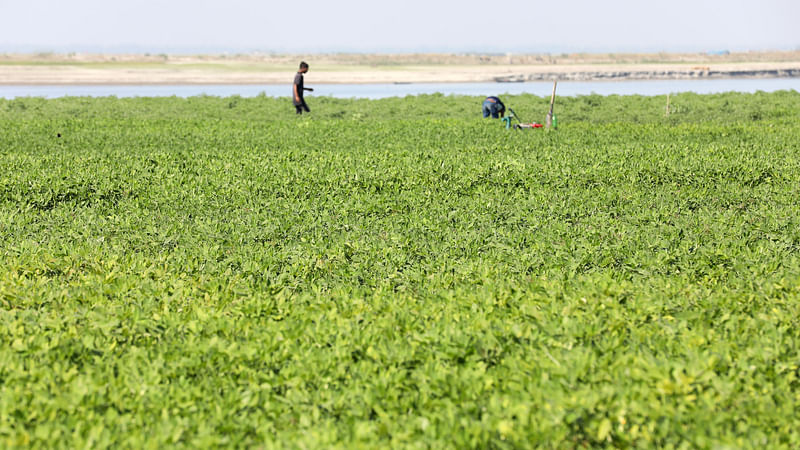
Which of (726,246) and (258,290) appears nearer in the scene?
(258,290)

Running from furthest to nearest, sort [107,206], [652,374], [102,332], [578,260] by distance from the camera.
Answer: [107,206] → [578,260] → [102,332] → [652,374]

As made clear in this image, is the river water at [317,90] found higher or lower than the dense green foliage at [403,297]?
higher

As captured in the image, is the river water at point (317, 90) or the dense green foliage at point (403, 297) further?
the river water at point (317, 90)

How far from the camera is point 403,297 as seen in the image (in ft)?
21.5

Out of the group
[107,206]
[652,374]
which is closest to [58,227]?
[107,206]

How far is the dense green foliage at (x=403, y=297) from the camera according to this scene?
4188mm

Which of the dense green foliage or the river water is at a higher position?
Result: the river water

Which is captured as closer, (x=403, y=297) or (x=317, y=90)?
(x=403, y=297)

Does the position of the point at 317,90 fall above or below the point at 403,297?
above

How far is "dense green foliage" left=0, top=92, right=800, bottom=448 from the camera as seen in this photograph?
4.19 metres

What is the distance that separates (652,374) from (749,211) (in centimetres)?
663

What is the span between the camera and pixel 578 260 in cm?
779

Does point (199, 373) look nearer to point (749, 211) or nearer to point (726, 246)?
point (726, 246)

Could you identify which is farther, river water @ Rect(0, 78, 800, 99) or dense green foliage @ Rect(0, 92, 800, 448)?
river water @ Rect(0, 78, 800, 99)
